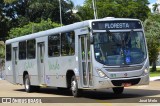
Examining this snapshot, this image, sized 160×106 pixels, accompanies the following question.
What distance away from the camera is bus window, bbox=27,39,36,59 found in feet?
78.1

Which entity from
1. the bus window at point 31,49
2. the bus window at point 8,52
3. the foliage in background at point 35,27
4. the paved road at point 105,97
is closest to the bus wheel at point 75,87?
the paved road at point 105,97

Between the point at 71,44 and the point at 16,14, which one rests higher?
the point at 16,14

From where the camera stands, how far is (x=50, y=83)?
21.6m

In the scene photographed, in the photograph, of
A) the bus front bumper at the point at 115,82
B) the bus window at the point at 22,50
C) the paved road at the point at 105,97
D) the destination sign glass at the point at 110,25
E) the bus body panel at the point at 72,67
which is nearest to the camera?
the paved road at the point at 105,97

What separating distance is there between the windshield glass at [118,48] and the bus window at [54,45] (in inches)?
142

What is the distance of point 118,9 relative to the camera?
84688mm

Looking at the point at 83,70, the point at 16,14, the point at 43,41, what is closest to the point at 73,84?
the point at 83,70

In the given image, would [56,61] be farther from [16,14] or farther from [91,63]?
[16,14]

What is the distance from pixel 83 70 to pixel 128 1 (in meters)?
71.7

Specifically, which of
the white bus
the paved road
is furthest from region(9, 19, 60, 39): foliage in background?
the white bus

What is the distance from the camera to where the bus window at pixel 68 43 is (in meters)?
18.9

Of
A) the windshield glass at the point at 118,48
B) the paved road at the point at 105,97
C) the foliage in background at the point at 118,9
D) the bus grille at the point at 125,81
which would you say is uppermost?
the foliage in background at the point at 118,9

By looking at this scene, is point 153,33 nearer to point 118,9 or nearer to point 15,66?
point 15,66

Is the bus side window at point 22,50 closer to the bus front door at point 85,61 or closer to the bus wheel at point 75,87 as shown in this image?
the bus wheel at point 75,87
